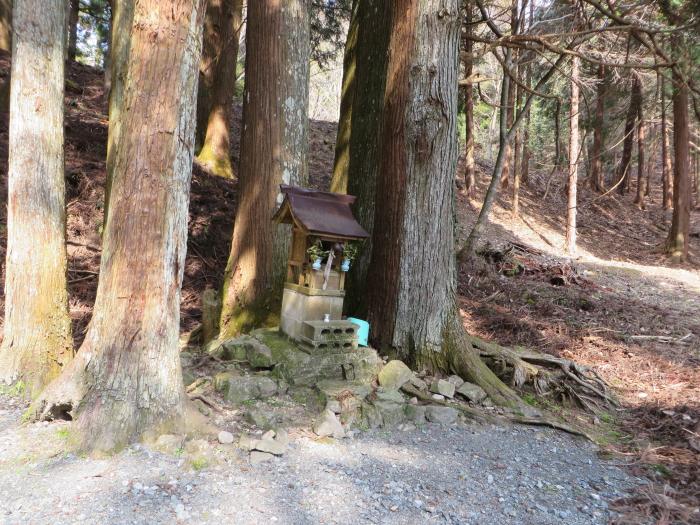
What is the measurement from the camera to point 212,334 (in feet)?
20.4

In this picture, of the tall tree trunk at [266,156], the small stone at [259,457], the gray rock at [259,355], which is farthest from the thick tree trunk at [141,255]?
the tall tree trunk at [266,156]

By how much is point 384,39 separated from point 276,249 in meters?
3.25

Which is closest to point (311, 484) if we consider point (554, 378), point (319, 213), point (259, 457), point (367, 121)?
point (259, 457)

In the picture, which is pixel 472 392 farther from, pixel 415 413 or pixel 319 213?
pixel 319 213

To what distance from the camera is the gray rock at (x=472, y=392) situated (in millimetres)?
4715

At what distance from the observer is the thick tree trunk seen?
334cm

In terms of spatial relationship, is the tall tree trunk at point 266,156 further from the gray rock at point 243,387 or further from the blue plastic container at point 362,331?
the gray rock at point 243,387

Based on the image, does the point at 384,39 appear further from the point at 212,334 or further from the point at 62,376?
the point at 62,376

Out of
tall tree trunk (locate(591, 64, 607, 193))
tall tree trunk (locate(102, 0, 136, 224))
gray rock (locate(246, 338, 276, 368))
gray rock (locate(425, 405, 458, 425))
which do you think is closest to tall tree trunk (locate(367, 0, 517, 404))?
gray rock (locate(425, 405, 458, 425))

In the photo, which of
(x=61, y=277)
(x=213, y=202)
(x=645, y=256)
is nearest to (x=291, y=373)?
(x=61, y=277)

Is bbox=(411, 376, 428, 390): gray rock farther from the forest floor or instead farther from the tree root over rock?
the tree root over rock

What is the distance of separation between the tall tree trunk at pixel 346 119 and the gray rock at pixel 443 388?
378 centimetres

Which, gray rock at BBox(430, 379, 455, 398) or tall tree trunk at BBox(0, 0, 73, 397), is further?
gray rock at BBox(430, 379, 455, 398)

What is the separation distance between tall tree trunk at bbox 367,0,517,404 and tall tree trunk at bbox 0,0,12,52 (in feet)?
40.7
